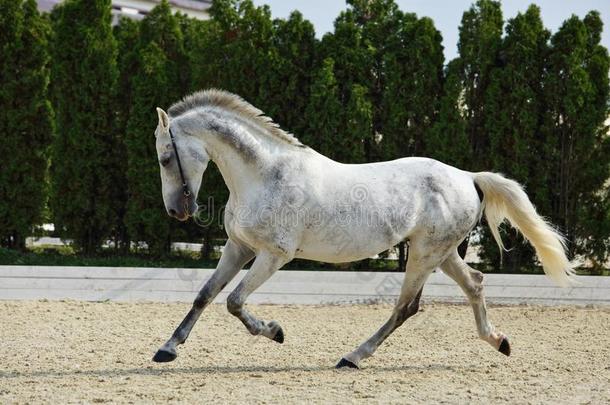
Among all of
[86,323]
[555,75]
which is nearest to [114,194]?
[86,323]

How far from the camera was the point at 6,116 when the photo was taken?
10.4m

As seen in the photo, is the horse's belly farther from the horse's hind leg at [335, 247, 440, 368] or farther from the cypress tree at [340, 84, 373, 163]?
the cypress tree at [340, 84, 373, 163]

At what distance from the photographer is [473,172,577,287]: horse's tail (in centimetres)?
526

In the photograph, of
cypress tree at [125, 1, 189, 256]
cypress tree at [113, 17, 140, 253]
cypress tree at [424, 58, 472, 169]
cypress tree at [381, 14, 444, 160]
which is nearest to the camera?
cypress tree at [424, 58, 472, 169]

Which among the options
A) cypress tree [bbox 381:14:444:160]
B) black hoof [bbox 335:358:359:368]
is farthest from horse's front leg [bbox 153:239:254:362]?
cypress tree [bbox 381:14:444:160]

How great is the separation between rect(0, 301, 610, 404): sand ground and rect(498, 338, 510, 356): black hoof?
0.22ft

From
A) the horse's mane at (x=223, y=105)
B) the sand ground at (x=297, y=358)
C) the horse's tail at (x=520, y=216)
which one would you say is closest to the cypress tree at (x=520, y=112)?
the sand ground at (x=297, y=358)

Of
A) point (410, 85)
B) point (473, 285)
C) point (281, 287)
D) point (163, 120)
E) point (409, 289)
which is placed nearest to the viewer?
point (163, 120)

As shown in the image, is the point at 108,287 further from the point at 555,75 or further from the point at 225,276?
the point at 555,75

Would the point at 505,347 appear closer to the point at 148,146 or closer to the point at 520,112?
the point at 520,112

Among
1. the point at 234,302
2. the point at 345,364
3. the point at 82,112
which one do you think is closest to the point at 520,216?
the point at 345,364

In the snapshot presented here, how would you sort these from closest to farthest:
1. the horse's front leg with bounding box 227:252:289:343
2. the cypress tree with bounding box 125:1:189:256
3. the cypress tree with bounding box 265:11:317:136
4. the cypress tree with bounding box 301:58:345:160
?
the horse's front leg with bounding box 227:252:289:343 < the cypress tree with bounding box 301:58:345:160 < the cypress tree with bounding box 265:11:317:136 < the cypress tree with bounding box 125:1:189:256

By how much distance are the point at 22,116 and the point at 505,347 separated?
784cm

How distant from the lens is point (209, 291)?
14.8 feet
